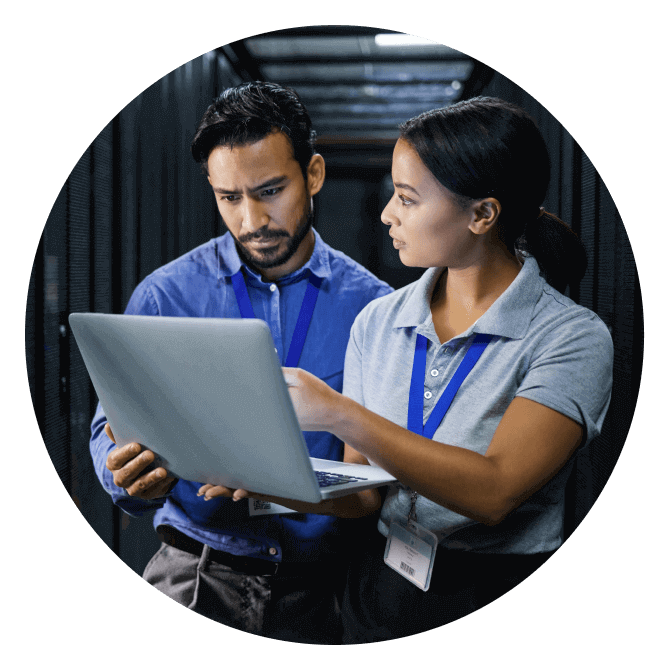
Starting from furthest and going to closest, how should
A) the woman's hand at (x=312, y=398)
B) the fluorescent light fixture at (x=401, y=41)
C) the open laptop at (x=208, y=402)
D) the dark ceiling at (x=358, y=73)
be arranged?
the fluorescent light fixture at (x=401, y=41), the dark ceiling at (x=358, y=73), the woman's hand at (x=312, y=398), the open laptop at (x=208, y=402)

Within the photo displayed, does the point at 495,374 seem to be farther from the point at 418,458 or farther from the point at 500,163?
the point at 500,163

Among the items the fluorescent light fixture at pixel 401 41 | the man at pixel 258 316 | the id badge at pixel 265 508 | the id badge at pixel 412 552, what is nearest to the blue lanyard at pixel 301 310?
the man at pixel 258 316

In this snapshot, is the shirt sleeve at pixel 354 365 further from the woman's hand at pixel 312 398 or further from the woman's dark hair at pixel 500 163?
the woman's dark hair at pixel 500 163

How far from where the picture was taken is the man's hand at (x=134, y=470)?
62.6 inches

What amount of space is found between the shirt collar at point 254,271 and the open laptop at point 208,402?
330mm

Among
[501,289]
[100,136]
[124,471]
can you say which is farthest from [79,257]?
[501,289]

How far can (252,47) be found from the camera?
176 centimetres

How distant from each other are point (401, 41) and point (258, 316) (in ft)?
2.60

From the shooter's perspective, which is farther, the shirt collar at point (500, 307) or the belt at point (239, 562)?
the belt at point (239, 562)

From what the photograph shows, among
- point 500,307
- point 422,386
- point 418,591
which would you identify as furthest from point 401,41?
point 418,591

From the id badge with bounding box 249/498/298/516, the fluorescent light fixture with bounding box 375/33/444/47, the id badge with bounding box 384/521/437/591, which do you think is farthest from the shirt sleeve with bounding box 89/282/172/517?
the fluorescent light fixture with bounding box 375/33/444/47

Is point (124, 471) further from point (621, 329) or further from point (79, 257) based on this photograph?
point (621, 329)

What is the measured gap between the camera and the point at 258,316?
1.64 m

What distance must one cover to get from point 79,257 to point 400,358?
871mm
